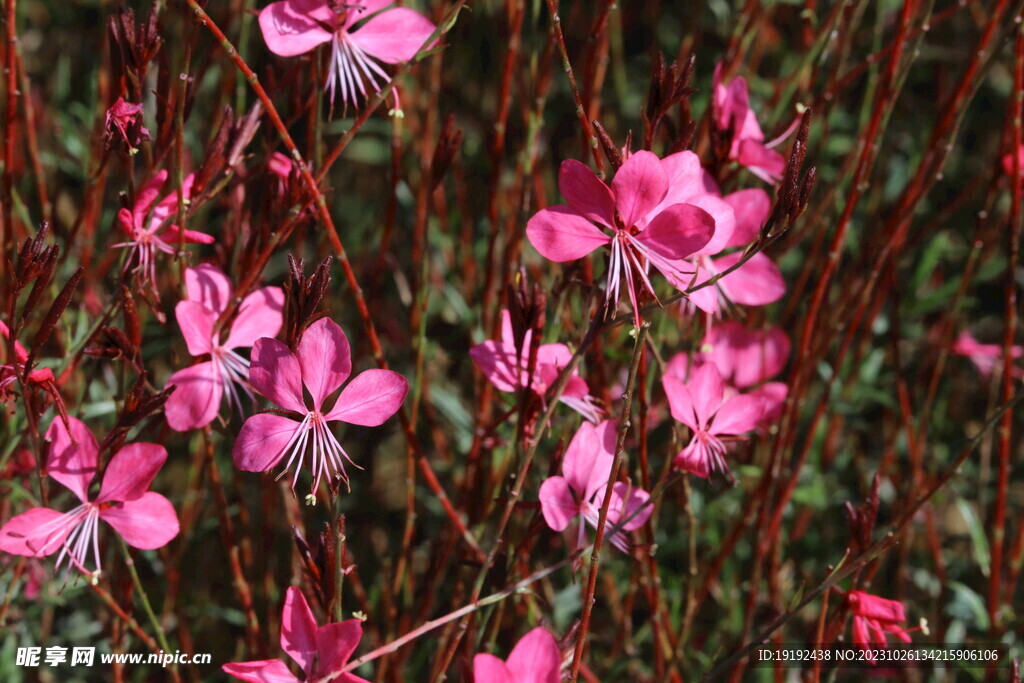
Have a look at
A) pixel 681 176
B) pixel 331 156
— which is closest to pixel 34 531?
pixel 331 156

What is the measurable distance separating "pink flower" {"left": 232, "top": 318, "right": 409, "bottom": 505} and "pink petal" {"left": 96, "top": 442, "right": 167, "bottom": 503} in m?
0.13

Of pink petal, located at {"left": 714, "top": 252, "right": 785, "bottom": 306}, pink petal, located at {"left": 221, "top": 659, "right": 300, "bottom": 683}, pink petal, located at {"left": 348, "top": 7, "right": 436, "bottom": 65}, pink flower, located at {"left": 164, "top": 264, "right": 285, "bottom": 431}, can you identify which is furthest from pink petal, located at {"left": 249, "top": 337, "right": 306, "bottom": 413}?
pink petal, located at {"left": 714, "top": 252, "right": 785, "bottom": 306}

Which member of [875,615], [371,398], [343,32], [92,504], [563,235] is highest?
[343,32]

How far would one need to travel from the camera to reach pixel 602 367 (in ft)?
3.10

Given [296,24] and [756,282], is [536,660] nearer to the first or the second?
[756,282]

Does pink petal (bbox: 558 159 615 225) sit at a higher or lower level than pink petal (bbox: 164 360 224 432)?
higher

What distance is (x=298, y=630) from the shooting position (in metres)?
0.72

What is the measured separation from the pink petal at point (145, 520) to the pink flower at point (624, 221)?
1.38 feet

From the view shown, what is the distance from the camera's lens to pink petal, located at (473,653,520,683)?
669mm

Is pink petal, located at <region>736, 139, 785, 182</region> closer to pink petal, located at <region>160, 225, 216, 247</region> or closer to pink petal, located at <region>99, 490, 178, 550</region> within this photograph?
pink petal, located at <region>160, 225, 216, 247</region>

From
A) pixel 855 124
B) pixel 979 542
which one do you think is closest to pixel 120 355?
pixel 979 542

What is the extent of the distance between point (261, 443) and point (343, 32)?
39 centimetres

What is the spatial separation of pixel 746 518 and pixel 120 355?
70 centimetres

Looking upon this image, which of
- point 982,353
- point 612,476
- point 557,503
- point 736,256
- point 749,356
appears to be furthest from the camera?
point 982,353
